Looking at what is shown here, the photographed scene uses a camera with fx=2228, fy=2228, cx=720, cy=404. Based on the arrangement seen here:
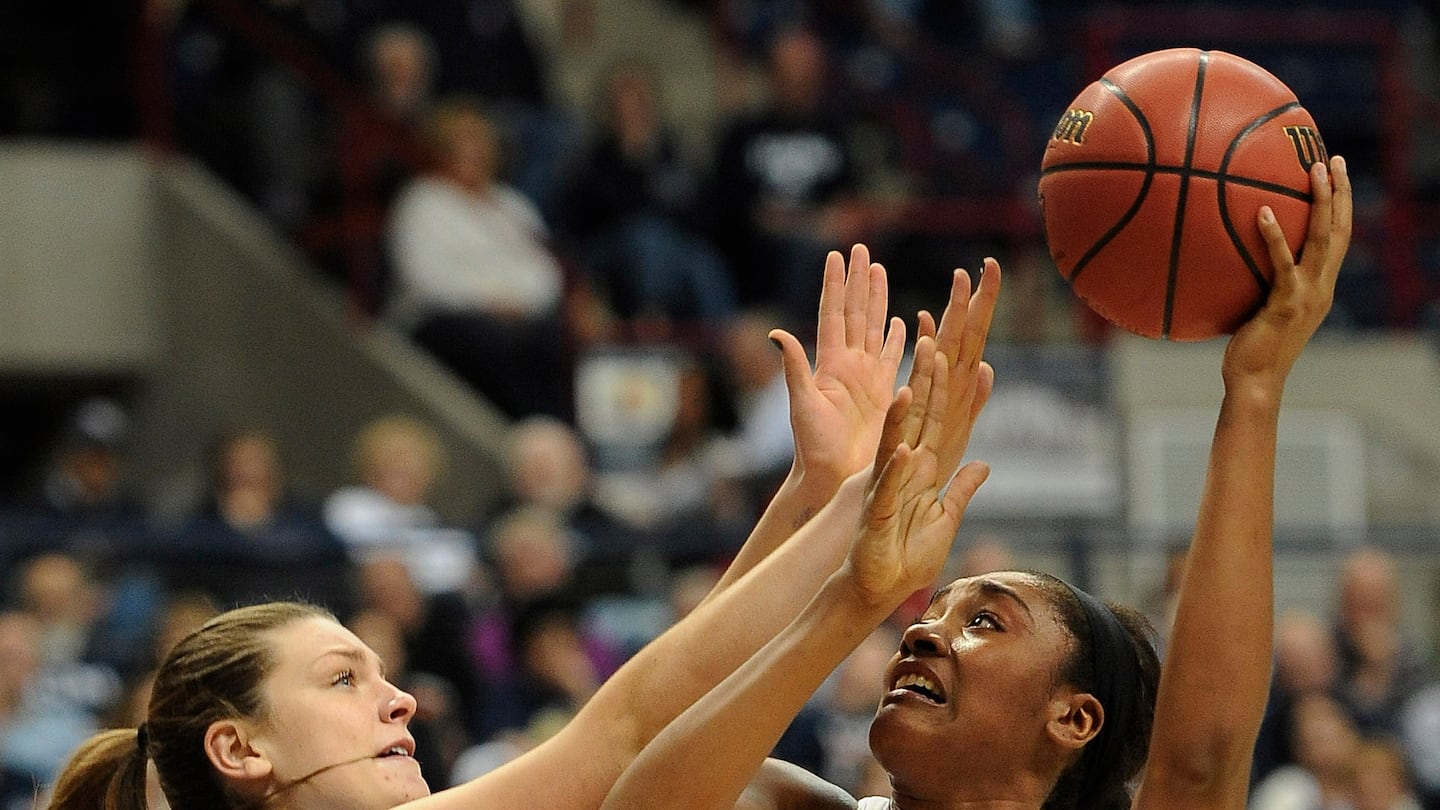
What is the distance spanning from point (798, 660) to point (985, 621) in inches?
18.5

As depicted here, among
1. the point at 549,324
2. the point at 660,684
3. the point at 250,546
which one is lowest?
the point at 250,546

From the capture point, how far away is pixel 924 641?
2969 mm

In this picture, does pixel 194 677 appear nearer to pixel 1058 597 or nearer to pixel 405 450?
pixel 1058 597

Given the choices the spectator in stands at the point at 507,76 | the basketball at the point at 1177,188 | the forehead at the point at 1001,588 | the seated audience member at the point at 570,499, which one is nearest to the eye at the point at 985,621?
the forehead at the point at 1001,588

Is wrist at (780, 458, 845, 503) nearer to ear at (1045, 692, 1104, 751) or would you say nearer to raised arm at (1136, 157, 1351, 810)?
ear at (1045, 692, 1104, 751)

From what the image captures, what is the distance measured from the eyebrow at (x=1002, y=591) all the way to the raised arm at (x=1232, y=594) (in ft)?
1.13

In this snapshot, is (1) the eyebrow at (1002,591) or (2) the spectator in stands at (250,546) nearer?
(1) the eyebrow at (1002,591)

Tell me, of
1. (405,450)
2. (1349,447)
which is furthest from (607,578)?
(1349,447)

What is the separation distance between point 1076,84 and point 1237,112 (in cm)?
773

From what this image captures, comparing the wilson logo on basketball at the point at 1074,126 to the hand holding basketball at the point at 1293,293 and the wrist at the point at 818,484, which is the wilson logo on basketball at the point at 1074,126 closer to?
the hand holding basketball at the point at 1293,293

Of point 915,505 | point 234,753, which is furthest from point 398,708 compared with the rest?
point 915,505

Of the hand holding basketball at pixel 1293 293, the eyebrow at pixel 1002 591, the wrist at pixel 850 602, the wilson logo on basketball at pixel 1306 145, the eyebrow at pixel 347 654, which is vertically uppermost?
the wilson logo on basketball at pixel 1306 145

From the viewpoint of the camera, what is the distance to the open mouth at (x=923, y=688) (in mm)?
2926

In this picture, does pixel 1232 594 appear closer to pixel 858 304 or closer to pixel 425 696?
pixel 858 304
